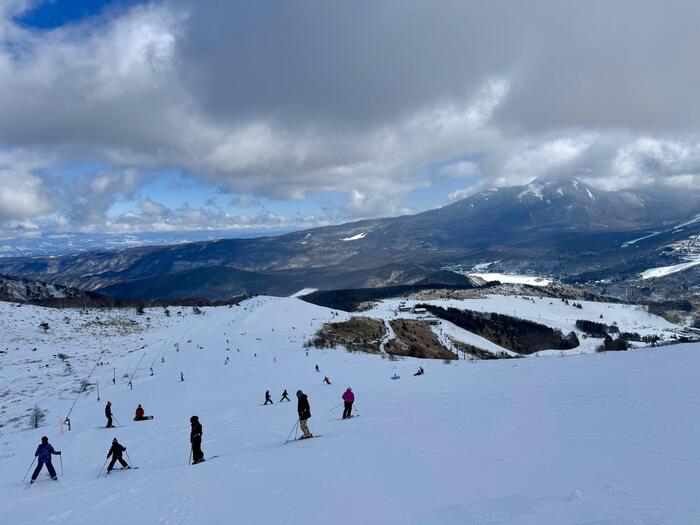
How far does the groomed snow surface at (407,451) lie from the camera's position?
8227 mm

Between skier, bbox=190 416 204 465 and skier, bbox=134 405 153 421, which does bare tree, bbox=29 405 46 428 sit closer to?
skier, bbox=134 405 153 421

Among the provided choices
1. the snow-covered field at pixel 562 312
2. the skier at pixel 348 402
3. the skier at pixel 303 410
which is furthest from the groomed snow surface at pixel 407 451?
the snow-covered field at pixel 562 312

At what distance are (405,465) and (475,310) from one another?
131946 mm

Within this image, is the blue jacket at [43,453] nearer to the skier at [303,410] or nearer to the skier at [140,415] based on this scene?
the skier at [303,410]

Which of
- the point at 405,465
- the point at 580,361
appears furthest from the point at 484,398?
the point at 580,361

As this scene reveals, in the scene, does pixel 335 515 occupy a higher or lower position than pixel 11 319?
lower

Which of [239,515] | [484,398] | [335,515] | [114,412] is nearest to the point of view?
[335,515]

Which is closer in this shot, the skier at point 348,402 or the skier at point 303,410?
the skier at point 303,410

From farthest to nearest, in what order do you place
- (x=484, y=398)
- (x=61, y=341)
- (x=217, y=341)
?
(x=217, y=341), (x=61, y=341), (x=484, y=398)

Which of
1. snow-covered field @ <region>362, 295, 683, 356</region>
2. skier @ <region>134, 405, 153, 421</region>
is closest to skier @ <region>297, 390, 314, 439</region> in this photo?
skier @ <region>134, 405, 153, 421</region>

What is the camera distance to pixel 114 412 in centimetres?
2614

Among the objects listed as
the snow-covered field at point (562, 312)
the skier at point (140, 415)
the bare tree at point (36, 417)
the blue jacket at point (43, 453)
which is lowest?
the snow-covered field at point (562, 312)

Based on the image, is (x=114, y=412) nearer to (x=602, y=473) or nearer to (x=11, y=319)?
(x=602, y=473)

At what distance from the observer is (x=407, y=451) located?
12312 mm
